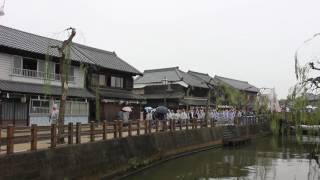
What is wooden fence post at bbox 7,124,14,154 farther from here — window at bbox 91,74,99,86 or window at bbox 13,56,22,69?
window at bbox 91,74,99,86

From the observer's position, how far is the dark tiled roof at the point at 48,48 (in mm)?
25448

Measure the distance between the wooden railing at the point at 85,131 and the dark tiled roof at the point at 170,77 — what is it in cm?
1827

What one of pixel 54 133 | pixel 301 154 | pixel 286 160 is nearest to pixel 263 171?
pixel 286 160

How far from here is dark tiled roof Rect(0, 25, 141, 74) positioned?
25.4 meters

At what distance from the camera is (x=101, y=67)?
32.6 metres

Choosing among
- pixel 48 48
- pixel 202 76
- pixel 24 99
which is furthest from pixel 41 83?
pixel 202 76

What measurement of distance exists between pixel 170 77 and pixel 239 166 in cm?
2939

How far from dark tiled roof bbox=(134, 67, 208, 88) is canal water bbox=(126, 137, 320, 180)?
21.0 meters

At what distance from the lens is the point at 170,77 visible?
2066 inches

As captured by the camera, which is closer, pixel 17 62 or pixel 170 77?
pixel 17 62

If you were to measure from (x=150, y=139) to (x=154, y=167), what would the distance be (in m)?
1.78

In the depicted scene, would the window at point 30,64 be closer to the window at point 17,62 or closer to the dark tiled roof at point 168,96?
the window at point 17,62

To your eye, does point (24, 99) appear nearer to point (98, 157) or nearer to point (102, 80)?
point (98, 157)

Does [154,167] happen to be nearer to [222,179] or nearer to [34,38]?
[222,179]
